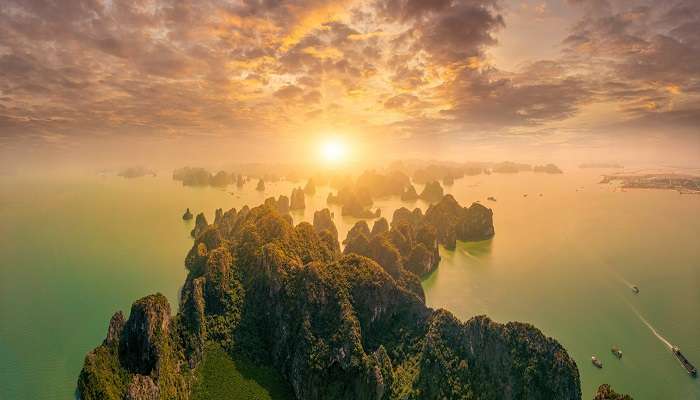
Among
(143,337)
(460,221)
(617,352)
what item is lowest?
(617,352)

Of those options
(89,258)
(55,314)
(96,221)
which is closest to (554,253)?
(55,314)

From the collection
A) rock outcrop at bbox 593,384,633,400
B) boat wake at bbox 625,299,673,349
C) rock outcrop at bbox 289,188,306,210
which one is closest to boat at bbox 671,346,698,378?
boat wake at bbox 625,299,673,349

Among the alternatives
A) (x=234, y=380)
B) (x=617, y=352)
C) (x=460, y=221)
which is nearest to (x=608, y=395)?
(x=617, y=352)

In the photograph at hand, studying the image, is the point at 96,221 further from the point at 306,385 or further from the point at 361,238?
the point at 306,385

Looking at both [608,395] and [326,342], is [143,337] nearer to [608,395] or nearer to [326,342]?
[326,342]

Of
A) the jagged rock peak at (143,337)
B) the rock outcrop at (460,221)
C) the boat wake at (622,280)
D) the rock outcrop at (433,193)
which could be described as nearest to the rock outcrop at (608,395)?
the jagged rock peak at (143,337)

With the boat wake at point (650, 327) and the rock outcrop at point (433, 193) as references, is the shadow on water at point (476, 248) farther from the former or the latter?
the rock outcrop at point (433, 193)

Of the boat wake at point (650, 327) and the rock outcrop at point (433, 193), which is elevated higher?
the rock outcrop at point (433, 193)
